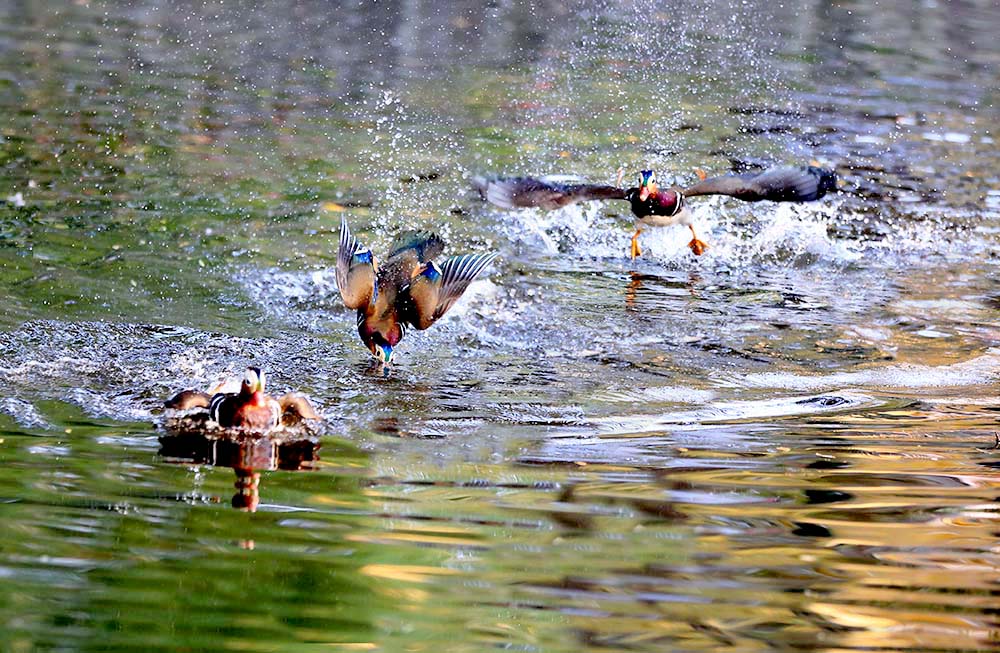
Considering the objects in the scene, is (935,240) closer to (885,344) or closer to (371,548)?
(885,344)

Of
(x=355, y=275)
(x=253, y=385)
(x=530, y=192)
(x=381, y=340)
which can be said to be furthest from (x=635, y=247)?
(x=253, y=385)

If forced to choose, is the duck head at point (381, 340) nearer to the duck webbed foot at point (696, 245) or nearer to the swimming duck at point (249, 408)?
the swimming duck at point (249, 408)

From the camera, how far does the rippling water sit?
4293 millimetres

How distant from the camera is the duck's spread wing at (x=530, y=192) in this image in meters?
9.09

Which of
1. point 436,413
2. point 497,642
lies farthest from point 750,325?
point 497,642

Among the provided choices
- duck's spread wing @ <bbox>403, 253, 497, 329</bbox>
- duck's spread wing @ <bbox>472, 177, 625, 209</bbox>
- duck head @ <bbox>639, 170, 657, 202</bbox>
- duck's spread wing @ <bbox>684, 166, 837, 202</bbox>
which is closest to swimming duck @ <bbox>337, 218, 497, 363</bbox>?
duck's spread wing @ <bbox>403, 253, 497, 329</bbox>

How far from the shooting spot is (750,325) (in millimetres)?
8383

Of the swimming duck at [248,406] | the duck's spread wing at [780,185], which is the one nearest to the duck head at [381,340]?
the swimming duck at [248,406]

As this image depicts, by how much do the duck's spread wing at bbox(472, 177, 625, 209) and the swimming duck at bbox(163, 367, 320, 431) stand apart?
323 cm

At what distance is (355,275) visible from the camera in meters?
7.54

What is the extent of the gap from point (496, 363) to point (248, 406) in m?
1.80

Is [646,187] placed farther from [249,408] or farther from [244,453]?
[244,453]

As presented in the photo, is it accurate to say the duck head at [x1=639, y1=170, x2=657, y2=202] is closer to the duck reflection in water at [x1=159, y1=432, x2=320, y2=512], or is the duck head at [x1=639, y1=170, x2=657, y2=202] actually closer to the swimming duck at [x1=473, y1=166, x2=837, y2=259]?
the swimming duck at [x1=473, y1=166, x2=837, y2=259]

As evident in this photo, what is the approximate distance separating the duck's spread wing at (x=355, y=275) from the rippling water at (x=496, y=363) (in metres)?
0.30
